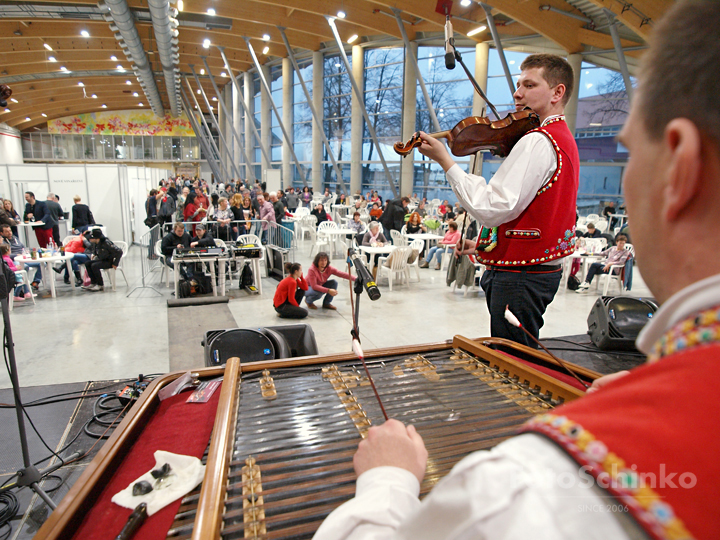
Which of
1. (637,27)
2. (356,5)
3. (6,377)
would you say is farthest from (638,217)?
(356,5)

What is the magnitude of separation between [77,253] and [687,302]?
8.60m

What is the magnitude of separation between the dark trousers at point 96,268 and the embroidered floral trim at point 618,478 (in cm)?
801

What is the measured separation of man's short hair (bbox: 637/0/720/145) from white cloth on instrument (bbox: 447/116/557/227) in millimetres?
1347

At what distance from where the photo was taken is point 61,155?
106ft

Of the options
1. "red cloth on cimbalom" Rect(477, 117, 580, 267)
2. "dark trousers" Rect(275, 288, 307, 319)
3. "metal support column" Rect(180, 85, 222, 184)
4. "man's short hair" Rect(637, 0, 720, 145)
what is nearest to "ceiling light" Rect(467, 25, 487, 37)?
"dark trousers" Rect(275, 288, 307, 319)

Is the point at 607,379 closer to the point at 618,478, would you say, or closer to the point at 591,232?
the point at 618,478

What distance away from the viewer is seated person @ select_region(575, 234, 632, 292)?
7.31 m

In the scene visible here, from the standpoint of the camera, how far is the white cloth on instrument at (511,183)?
183cm

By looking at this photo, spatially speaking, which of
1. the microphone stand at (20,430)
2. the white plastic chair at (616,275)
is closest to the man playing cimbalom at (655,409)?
the microphone stand at (20,430)

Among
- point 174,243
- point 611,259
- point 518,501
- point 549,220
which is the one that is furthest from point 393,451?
point 611,259

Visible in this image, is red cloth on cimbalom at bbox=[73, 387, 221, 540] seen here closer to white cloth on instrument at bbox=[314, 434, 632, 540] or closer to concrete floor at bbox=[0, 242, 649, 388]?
white cloth on instrument at bbox=[314, 434, 632, 540]

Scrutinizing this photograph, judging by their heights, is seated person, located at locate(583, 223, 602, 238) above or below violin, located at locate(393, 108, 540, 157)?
below

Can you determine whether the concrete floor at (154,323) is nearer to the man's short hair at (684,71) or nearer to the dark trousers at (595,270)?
the dark trousers at (595,270)

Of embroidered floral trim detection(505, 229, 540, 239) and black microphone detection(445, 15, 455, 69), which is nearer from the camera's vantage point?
embroidered floral trim detection(505, 229, 540, 239)
